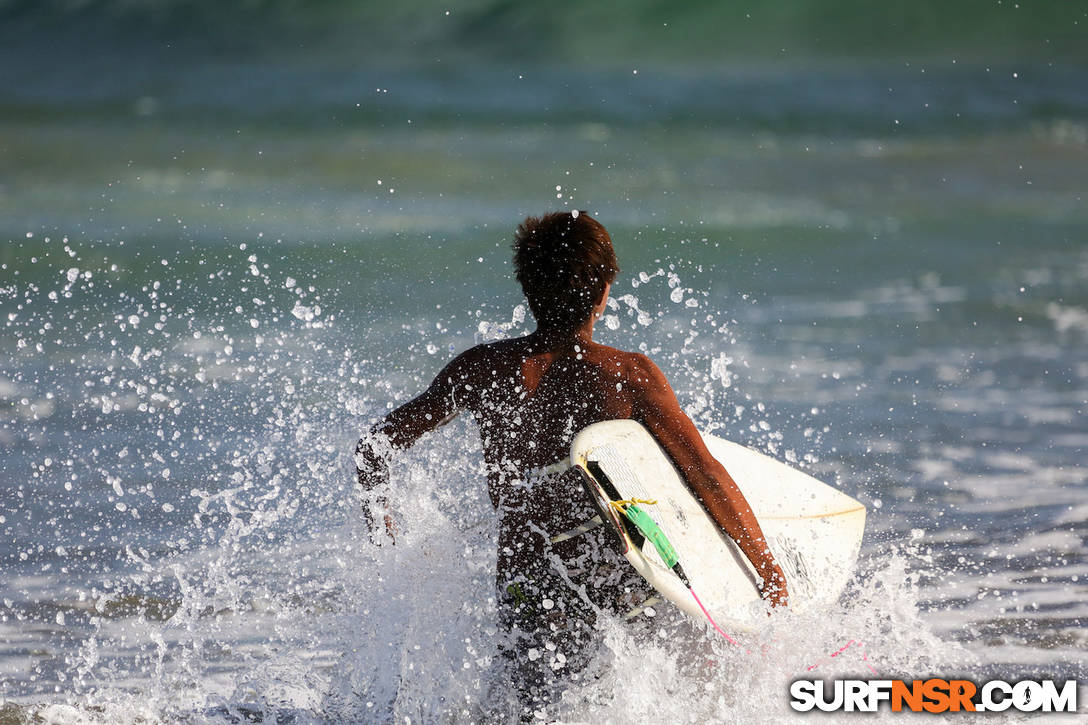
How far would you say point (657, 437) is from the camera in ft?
11.4

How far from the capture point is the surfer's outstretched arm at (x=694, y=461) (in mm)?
3438

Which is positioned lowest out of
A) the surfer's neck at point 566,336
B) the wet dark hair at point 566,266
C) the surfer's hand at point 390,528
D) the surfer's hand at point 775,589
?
the surfer's hand at point 775,589

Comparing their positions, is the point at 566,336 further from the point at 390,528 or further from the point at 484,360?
the point at 390,528

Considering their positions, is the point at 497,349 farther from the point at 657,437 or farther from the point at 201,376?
the point at 201,376

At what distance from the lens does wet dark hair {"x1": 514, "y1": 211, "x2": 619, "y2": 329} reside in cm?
340

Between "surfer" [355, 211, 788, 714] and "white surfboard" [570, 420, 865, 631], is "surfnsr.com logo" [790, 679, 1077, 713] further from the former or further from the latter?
"surfer" [355, 211, 788, 714]

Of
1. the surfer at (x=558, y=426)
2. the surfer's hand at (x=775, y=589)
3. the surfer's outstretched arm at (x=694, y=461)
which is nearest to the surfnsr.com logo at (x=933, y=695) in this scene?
the surfer's hand at (x=775, y=589)

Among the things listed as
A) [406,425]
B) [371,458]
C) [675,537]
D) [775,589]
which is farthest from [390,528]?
[775,589]

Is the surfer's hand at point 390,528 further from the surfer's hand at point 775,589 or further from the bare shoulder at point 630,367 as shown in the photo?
the surfer's hand at point 775,589

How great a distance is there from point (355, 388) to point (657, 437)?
558cm

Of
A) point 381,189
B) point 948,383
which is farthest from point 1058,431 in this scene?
point 381,189

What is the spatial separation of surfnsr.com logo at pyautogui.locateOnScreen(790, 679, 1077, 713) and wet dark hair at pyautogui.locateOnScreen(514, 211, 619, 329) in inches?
52.7

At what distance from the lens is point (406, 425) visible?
3.66 m

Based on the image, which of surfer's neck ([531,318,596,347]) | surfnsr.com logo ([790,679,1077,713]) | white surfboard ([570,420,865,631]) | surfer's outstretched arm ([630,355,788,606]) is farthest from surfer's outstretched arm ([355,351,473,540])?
surfnsr.com logo ([790,679,1077,713])
